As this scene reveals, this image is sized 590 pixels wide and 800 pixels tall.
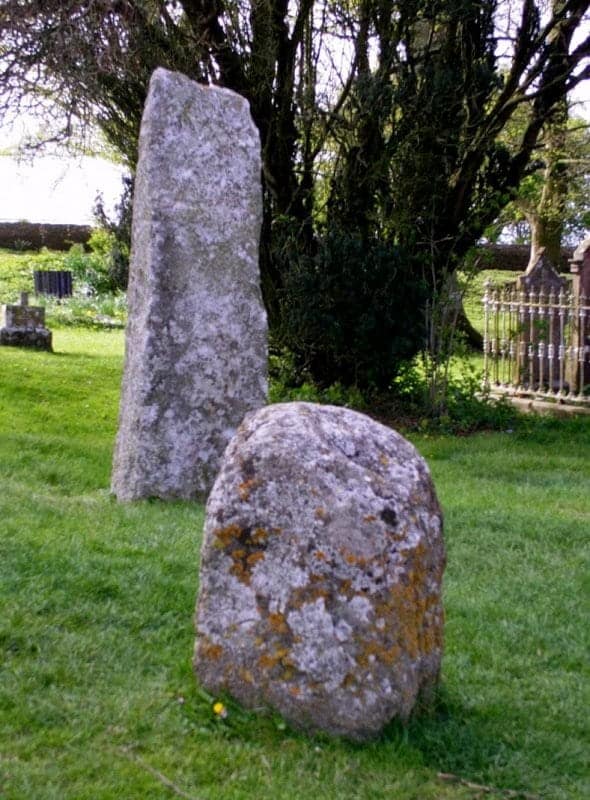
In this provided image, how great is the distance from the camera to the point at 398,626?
4.19m

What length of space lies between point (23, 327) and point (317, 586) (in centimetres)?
1450

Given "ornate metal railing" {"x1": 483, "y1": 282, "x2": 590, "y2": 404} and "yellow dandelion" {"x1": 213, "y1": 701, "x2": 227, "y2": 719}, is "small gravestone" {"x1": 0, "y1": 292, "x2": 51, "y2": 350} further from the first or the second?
"yellow dandelion" {"x1": 213, "y1": 701, "x2": 227, "y2": 719}

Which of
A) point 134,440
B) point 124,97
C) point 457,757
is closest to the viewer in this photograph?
point 457,757

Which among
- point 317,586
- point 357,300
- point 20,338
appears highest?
point 357,300

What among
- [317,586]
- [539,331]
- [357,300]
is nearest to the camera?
[317,586]

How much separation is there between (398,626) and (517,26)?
12084mm

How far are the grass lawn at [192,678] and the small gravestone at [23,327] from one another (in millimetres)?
9622

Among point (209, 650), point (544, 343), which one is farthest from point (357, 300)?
point (209, 650)

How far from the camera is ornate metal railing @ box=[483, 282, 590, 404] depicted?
1563cm

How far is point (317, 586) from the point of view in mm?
4145

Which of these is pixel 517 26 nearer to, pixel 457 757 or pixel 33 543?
pixel 33 543

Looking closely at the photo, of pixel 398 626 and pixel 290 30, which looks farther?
pixel 290 30

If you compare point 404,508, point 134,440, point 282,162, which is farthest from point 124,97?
point 404,508

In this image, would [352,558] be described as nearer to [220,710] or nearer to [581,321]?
[220,710]
